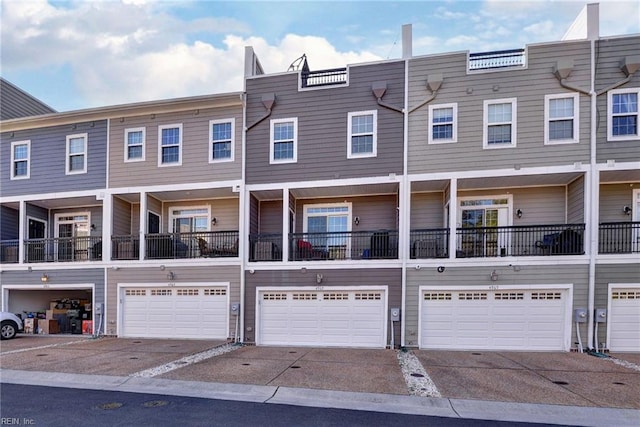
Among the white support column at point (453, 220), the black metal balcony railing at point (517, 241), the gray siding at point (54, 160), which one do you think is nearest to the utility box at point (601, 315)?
the black metal balcony railing at point (517, 241)

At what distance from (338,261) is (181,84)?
11.1 meters

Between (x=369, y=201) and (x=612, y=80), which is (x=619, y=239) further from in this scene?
(x=369, y=201)

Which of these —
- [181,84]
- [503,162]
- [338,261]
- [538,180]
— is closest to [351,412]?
[338,261]

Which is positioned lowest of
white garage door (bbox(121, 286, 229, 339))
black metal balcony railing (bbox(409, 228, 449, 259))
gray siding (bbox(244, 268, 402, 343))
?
white garage door (bbox(121, 286, 229, 339))

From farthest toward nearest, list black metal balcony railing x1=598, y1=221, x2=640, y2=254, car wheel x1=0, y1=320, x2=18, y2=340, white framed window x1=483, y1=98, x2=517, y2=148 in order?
1. car wheel x1=0, y1=320, x2=18, y2=340
2. white framed window x1=483, y1=98, x2=517, y2=148
3. black metal balcony railing x1=598, y1=221, x2=640, y2=254

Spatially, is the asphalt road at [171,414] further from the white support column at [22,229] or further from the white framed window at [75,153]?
the white support column at [22,229]

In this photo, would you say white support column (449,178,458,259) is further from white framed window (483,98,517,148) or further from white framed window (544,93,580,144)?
white framed window (544,93,580,144)

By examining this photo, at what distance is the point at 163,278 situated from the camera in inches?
471

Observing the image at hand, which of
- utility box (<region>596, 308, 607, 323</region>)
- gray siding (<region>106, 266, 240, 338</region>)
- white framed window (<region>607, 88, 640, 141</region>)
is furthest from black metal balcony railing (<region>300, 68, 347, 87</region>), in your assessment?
utility box (<region>596, 308, 607, 323</region>)

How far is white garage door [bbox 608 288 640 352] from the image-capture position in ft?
31.9

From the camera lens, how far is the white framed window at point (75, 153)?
13.0m

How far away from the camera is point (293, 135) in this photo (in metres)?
11.5

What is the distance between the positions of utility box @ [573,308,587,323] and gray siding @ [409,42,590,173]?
3987 mm

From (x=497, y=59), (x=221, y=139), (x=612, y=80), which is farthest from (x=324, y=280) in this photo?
(x=612, y=80)
